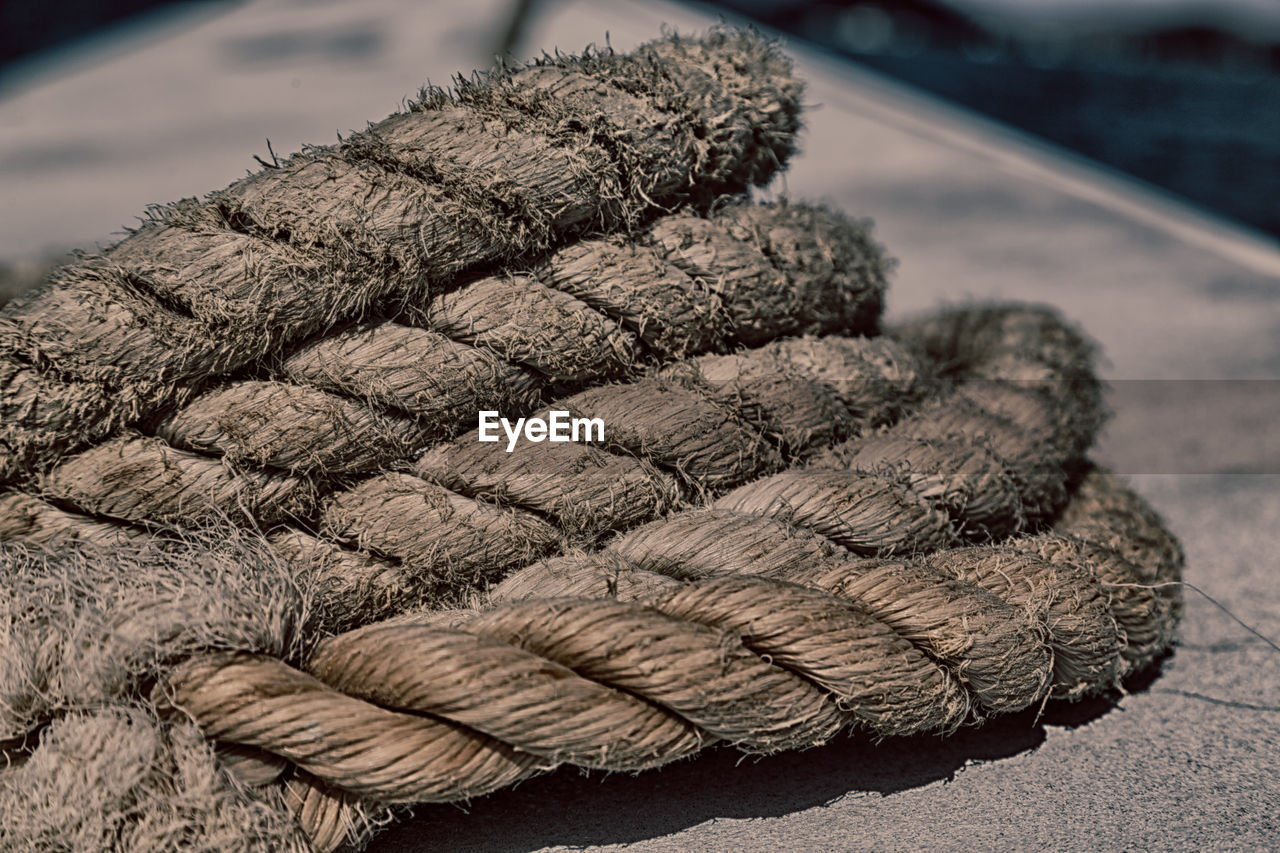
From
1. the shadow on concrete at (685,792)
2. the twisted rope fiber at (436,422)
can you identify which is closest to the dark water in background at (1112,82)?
the twisted rope fiber at (436,422)

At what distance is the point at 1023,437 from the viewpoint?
108cm

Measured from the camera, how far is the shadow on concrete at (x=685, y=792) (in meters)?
0.80

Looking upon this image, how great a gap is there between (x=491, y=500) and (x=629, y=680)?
22cm

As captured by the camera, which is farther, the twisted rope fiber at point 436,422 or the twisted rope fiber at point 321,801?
the twisted rope fiber at point 436,422

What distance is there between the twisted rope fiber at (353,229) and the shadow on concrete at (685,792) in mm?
365

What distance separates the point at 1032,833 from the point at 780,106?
0.62m

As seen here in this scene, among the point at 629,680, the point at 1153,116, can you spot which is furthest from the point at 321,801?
the point at 1153,116

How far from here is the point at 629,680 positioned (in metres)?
0.73

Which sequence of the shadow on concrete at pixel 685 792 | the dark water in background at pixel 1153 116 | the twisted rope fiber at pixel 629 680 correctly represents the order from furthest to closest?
the dark water in background at pixel 1153 116 → the shadow on concrete at pixel 685 792 → the twisted rope fiber at pixel 629 680

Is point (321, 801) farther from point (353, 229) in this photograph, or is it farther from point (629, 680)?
point (353, 229)

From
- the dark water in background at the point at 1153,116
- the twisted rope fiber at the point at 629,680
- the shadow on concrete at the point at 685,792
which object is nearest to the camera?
the twisted rope fiber at the point at 629,680

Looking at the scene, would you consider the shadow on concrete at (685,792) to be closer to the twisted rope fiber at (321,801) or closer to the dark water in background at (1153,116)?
the twisted rope fiber at (321,801)

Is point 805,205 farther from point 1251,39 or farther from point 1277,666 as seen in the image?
point 1251,39

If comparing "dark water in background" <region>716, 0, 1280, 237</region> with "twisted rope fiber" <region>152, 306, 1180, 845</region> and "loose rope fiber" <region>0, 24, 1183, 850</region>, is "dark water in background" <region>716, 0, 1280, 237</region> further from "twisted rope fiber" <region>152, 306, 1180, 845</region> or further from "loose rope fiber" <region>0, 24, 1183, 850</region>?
"twisted rope fiber" <region>152, 306, 1180, 845</region>
